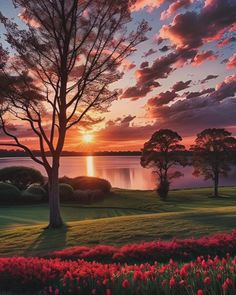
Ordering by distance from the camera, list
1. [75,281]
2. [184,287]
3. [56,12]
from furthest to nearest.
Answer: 1. [56,12]
2. [75,281]
3. [184,287]

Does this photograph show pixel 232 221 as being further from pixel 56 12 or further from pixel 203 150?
pixel 203 150

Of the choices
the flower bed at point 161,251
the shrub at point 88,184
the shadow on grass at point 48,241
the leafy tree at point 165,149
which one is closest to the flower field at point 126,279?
the flower bed at point 161,251

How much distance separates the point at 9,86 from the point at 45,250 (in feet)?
38.1

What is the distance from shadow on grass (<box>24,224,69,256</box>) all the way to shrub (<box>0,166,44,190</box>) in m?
30.7

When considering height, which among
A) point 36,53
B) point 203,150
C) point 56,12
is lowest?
point 203,150

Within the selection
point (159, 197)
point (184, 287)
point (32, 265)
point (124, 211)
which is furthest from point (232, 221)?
point (159, 197)

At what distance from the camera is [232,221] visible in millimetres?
20125

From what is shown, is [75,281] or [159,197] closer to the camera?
[75,281]

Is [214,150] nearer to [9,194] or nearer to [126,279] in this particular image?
[9,194]

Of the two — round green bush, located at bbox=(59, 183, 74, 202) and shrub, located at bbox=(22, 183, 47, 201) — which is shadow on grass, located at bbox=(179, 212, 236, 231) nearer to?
shrub, located at bbox=(22, 183, 47, 201)

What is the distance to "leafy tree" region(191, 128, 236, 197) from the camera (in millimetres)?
60625

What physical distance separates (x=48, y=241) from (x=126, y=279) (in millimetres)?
13420

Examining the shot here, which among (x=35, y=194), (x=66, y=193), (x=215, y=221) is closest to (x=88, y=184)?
(x=66, y=193)

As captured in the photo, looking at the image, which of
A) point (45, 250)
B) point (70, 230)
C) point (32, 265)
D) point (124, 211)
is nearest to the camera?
point (32, 265)
